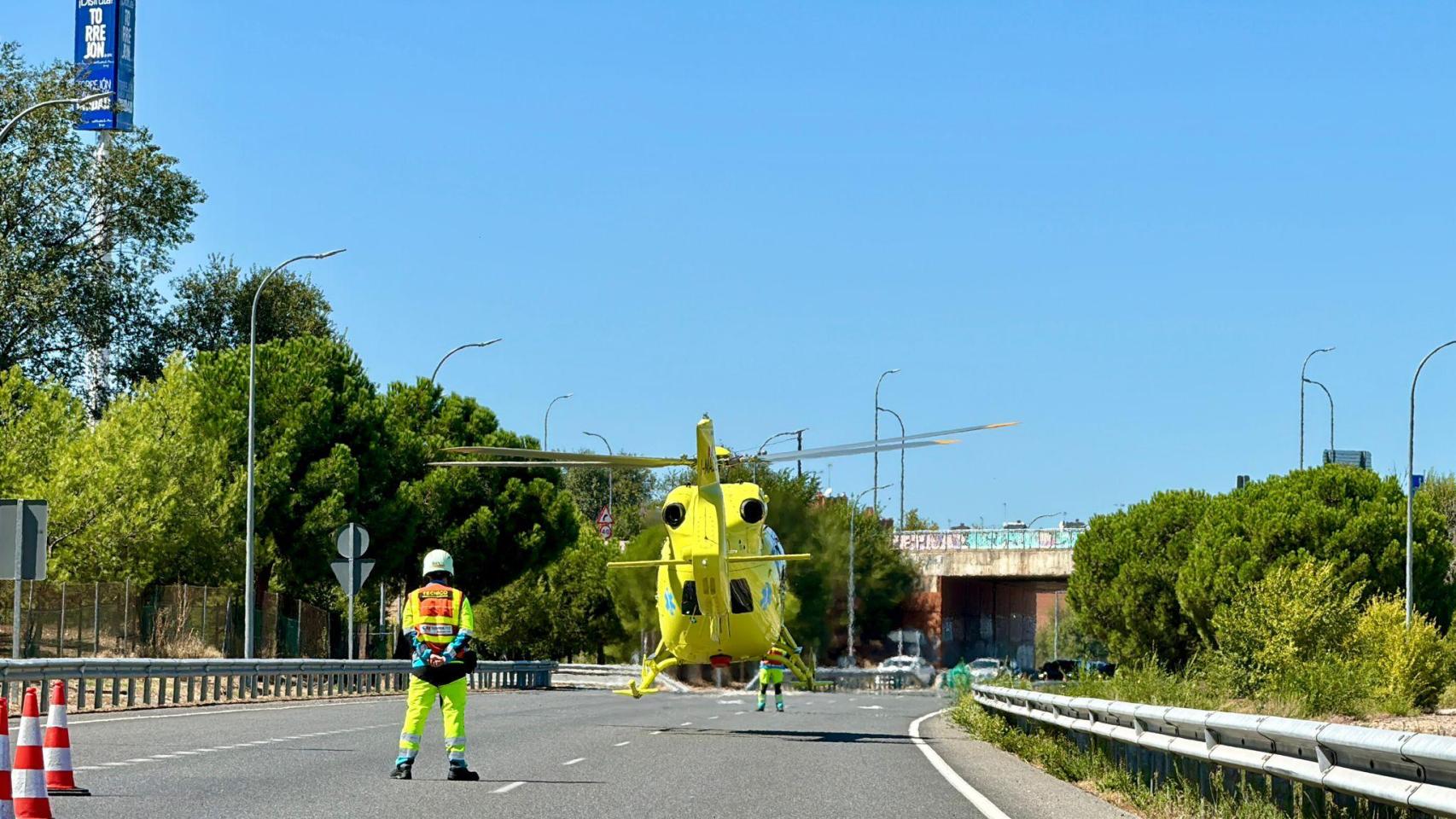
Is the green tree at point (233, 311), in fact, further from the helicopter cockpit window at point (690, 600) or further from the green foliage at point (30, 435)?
the helicopter cockpit window at point (690, 600)

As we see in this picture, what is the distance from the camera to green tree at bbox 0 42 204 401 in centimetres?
6319

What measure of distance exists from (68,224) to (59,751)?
54.7 m

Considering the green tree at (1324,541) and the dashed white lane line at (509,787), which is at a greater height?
the green tree at (1324,541)

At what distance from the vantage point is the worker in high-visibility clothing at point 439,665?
16.8 meters

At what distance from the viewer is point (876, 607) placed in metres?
93.6

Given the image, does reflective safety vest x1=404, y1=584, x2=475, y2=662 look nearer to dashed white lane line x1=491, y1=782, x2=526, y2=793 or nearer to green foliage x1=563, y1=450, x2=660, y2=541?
dashed white lane line x1=491, y1=782, x2=526, y2=793

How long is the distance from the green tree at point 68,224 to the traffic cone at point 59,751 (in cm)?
4773

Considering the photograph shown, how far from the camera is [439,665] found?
55.0 feet

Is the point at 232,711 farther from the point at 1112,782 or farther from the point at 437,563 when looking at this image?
the point at 1112,782

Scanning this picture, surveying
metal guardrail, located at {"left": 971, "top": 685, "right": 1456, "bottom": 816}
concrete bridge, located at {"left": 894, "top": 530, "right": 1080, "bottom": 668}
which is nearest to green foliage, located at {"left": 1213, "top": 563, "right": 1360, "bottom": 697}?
metal guardrail, located at {"left": 971, "top": 685, "right": 1456, "bottom": 816}

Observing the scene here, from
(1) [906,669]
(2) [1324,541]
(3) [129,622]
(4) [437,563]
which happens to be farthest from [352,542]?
(1) [906,669]

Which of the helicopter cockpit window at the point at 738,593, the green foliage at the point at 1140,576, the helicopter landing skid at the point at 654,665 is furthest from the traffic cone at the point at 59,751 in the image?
the green foliage at the point at 1140,576

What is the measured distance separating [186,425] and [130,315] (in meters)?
19.4

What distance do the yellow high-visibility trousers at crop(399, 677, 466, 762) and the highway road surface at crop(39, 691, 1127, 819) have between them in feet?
0.93
